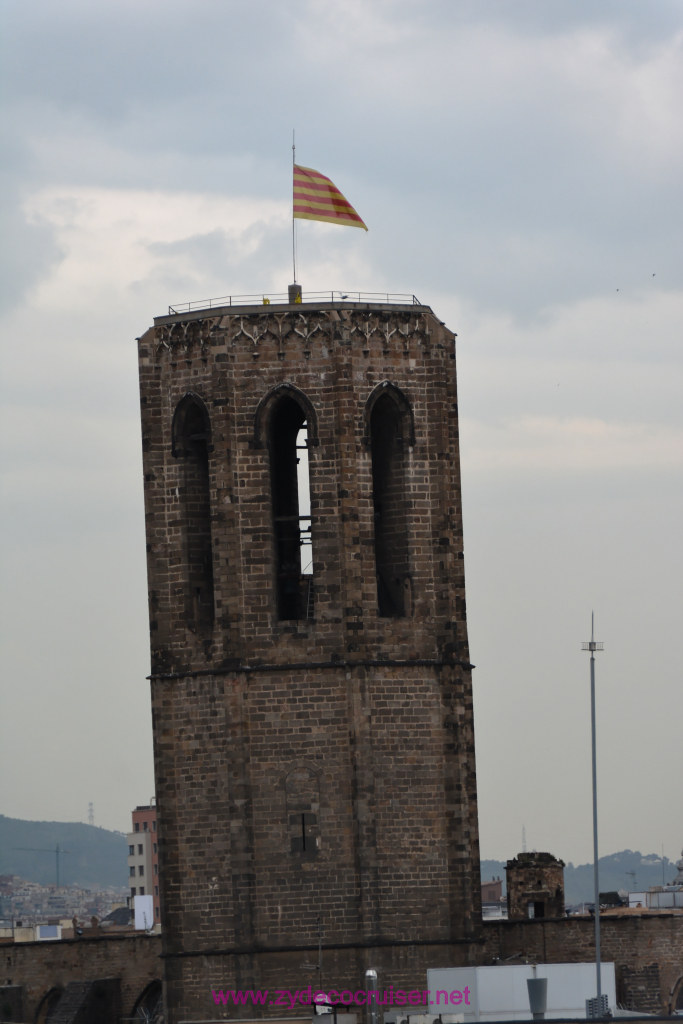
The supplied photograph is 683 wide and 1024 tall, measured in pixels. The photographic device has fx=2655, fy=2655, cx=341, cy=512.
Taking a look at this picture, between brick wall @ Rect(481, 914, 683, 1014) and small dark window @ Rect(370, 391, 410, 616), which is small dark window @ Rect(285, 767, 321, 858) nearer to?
small dark window @ Rect(370, 391, 410, 616)

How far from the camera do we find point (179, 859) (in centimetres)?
7162

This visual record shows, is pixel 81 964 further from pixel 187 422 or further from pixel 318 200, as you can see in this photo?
pixel 318 200

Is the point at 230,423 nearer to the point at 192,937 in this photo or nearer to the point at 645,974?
the point at 192,937

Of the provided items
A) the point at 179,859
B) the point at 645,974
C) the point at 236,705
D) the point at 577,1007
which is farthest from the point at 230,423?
the point at 645,974

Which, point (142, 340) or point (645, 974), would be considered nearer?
point (142, 340)

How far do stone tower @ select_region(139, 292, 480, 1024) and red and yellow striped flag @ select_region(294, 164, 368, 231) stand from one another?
117 inches

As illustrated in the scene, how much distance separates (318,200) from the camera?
239ft

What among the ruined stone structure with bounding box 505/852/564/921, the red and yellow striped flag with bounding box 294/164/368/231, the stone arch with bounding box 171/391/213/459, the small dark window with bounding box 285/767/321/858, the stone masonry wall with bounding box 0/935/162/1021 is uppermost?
the red and yellow striped flag with bounding box 294/164/368/231

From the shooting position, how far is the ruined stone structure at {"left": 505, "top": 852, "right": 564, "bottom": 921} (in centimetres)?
8669

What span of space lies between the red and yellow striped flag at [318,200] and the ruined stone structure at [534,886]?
24.5 m

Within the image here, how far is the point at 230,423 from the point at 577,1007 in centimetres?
1776

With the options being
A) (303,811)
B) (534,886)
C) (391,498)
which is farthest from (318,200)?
(534,886)

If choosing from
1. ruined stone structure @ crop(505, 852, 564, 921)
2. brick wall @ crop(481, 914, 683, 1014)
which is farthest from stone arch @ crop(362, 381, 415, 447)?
ruined stone structure @ crop(505, 852, 564, 921)

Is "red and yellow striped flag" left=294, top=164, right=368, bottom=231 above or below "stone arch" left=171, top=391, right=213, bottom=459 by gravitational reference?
above
